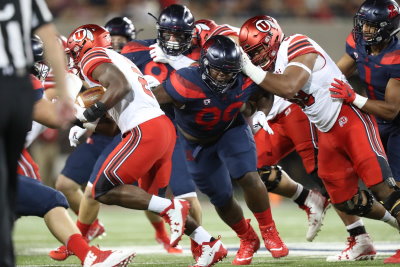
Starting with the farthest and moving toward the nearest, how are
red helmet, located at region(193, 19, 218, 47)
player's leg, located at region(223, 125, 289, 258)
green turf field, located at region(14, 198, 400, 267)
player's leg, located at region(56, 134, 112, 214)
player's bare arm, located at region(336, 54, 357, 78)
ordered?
player's leg, located at region(56, 134, 112, 214) → red helmet, located at region(193, 19, 218, 47) → player's bare arm, located at region(336, 54, 357, 78) → green turf field, located at region(14, 198, 400, 267) → player's leg, located at region(223, 125, 289, 258)

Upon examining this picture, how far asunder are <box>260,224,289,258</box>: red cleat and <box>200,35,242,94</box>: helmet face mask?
3.50 feet

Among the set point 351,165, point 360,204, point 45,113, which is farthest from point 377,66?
point 45,113

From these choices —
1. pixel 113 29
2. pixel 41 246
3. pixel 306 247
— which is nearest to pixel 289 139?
pixel 306 247

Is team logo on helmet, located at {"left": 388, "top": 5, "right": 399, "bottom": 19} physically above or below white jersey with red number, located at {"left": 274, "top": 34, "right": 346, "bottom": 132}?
above

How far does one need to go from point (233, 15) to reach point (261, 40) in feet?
25.4

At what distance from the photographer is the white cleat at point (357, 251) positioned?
5816 mm

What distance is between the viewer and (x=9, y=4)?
3.23 metres

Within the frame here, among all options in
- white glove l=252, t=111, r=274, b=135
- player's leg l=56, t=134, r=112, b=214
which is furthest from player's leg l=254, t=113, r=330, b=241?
player's leg l=56, t=134, r=112, b=214

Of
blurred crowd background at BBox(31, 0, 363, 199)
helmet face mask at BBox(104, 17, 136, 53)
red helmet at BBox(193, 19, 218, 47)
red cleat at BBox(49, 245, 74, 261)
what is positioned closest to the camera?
red cleat at BBox(49, 245, 74, 261)

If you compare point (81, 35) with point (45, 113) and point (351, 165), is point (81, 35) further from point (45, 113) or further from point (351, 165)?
point (351, 165)

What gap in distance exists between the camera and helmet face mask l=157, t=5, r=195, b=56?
6137 mm

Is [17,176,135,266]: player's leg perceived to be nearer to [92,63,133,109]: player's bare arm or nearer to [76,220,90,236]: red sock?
[92,63,133,109]: player's bare arm

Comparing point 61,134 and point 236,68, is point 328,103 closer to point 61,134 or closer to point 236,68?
point 236,68

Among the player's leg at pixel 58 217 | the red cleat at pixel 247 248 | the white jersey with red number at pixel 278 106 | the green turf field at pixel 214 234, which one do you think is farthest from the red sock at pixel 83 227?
the player's leg at pixel 58 217
